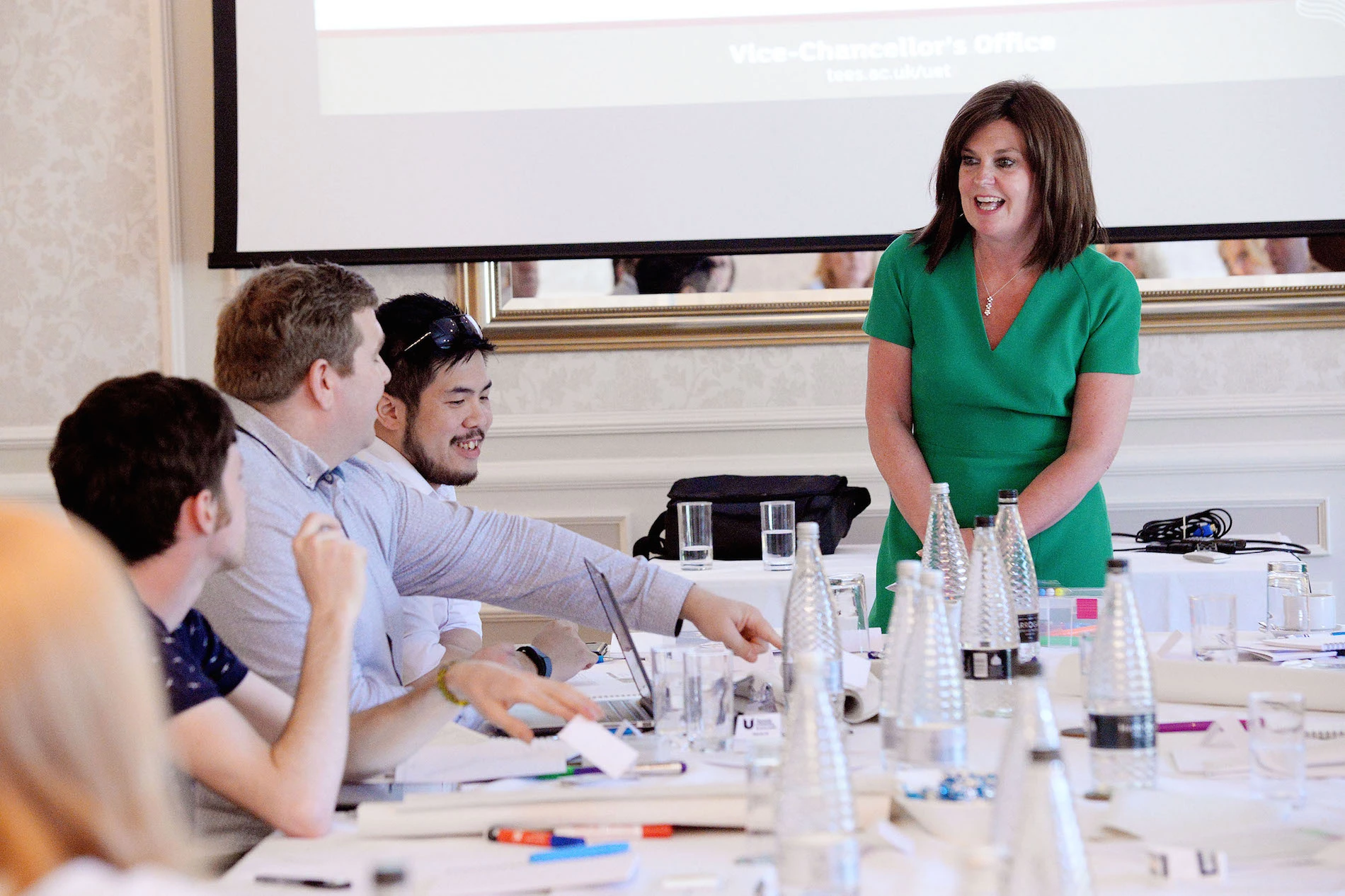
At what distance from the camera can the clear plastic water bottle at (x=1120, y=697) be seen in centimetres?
133

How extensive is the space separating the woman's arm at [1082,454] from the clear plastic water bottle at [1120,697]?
36.2 inches

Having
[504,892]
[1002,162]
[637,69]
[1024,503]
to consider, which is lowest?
[504,892]

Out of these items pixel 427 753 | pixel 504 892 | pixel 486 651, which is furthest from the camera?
pixel 486 651

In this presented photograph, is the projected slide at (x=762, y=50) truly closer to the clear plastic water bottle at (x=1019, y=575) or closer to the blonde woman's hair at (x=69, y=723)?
the clear plastic water bottle at (x=1019, y=575)

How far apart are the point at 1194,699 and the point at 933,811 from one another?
70 cm

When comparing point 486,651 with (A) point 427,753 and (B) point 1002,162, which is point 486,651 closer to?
(A) point 427,753

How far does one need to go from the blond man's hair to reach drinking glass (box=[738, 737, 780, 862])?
0.96 m

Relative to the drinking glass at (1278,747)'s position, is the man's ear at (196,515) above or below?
above

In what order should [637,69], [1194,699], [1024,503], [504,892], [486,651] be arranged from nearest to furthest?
[504,892], [1194,699], [486,651], [1024,503], [637,69]

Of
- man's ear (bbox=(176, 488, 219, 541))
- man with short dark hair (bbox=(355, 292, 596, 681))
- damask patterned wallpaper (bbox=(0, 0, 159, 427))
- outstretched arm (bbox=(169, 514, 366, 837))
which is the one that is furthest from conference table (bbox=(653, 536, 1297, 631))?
damask patterned wallpaper (bbox=(0, 0, 159, 427))

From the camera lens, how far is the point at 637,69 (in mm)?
3736

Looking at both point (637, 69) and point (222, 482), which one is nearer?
point (222, 482)

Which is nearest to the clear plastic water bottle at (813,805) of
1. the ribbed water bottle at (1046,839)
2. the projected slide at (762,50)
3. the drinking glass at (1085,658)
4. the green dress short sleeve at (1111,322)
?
the ribbed water bottle at (1046,839)

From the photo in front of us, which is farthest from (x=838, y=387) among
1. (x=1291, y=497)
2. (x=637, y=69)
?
(x=1291, y=497)
